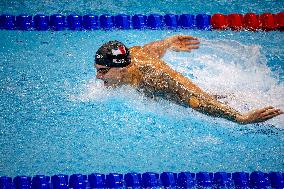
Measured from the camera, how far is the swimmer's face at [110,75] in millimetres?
3230

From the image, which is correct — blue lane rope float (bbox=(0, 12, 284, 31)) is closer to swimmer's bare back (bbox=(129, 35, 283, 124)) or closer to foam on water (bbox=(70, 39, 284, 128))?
foam on water (bbox=(70, 39, 284, 128))

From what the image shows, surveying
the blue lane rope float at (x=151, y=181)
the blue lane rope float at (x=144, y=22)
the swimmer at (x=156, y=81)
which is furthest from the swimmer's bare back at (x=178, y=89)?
the blue lane rope float at (x=144, y=22)

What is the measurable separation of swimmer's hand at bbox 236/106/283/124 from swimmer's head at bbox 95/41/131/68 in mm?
1054

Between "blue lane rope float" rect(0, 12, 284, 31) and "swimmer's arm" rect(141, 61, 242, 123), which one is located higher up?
"blue lane rope float" rect(0, 12, 284, 31)

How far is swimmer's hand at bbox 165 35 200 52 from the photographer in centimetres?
364

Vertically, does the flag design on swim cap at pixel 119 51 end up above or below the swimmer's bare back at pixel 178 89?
above

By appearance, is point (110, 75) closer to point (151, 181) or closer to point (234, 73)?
point (151, 181)

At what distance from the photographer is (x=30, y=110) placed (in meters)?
3.20

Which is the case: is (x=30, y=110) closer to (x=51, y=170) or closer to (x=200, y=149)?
(x=51, y=170)

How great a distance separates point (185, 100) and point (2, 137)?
4.89ft

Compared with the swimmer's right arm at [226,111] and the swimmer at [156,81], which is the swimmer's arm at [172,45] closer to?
the swimmer at [156,81]

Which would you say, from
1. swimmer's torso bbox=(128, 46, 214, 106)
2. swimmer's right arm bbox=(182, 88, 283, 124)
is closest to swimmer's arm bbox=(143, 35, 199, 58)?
swimmer's torso bbox=(128, 46, 214, 106)

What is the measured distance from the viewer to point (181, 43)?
3688mm

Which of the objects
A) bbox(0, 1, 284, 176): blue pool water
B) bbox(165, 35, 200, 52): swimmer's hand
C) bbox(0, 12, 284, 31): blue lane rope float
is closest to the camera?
bbox(0, 1, 284, 176): blue pool water
